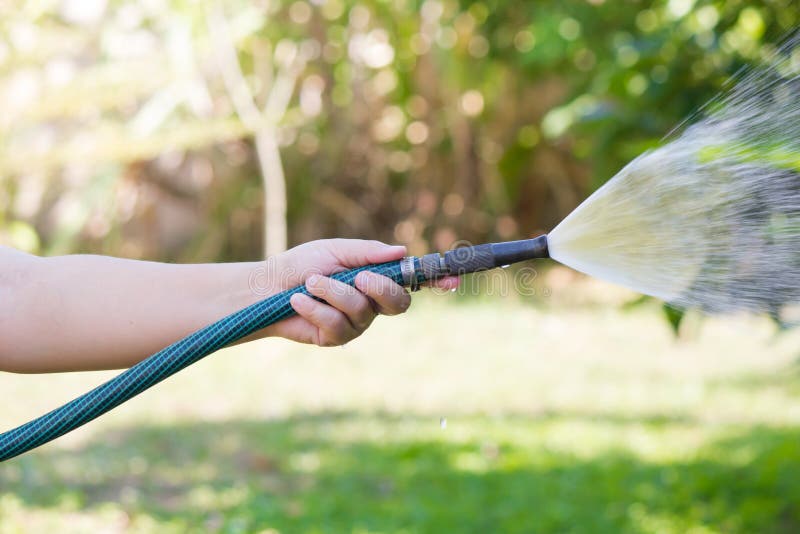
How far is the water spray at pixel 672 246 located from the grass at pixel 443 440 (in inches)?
40.1

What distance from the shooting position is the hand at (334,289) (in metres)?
1.85

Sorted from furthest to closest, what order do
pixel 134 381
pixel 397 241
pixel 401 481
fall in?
pixel 397 241
pixel 401 481
pixel 134 381

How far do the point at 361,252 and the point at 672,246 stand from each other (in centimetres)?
64

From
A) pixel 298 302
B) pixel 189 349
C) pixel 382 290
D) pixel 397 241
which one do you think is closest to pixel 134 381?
pixel 189 349

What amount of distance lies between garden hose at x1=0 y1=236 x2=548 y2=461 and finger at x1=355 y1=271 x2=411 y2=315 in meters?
0.04

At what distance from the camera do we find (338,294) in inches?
73.1

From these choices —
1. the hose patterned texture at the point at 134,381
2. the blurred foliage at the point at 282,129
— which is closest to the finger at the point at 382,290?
the hose patterned texture at the point at 134,381

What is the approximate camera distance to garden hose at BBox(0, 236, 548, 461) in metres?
1.74

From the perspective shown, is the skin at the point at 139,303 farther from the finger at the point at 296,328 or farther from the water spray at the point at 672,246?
the water spray at the point at 672,246

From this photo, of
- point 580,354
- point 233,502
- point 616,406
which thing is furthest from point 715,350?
point 233,502

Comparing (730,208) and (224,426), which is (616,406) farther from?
(730,208)

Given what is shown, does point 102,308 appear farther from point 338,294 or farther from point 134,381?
point 338,294

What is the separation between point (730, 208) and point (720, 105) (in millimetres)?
341

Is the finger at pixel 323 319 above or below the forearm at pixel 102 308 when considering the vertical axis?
below
